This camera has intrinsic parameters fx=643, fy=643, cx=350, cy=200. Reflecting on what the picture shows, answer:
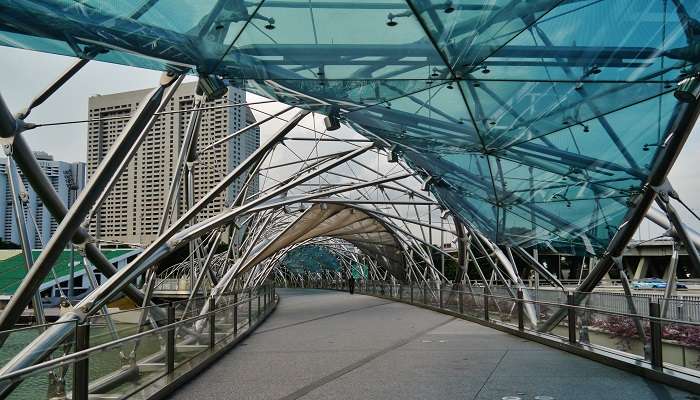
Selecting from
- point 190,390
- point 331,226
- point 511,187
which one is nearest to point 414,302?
point 331,226

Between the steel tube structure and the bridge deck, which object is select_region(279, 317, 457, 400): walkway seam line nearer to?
the bridge deck

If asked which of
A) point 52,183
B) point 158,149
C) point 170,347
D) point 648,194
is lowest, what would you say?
point 170,347

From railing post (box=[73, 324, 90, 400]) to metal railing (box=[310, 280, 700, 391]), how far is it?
7541 mm

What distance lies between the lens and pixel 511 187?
16.1 meters

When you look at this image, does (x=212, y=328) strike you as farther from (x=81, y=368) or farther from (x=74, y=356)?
(x=74, y=356)

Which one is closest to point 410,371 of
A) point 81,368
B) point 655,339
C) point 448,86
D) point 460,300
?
point 655,339

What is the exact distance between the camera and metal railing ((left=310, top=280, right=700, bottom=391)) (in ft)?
29.7

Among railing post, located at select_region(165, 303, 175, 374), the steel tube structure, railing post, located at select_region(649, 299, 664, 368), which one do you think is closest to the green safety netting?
the steel tube structure

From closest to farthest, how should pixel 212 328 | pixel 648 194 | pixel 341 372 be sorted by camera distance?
pixel 341 372 < pixel 648 194 < pixel 212 328

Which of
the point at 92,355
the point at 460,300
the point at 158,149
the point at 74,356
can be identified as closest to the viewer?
the point at 74,356

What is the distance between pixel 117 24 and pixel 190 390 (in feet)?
17.4

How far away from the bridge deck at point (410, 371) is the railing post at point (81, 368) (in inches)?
96.5

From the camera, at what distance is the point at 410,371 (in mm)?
10977

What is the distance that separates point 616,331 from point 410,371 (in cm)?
358
